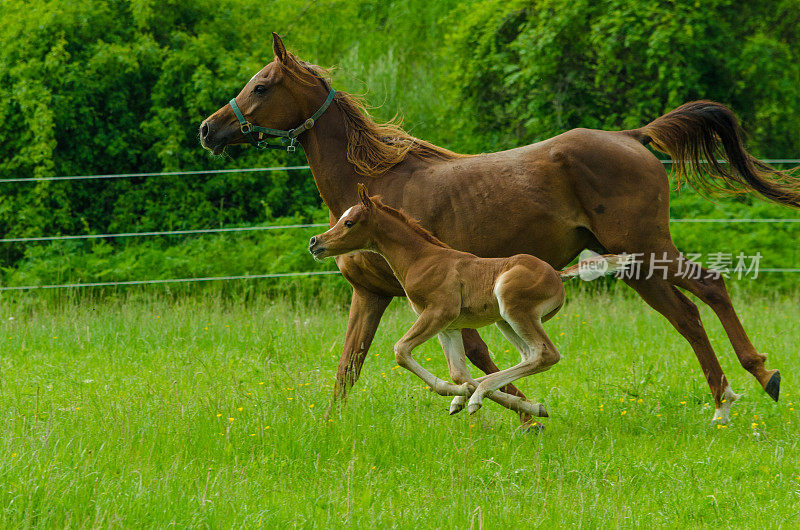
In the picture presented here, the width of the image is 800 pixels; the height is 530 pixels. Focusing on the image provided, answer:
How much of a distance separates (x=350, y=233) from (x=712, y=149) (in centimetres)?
292

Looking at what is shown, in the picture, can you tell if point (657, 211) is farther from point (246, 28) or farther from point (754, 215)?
point (246, 28)

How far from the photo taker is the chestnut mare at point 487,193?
5.50 metres

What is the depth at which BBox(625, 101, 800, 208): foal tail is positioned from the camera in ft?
20.2

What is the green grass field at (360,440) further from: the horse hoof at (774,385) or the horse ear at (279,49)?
the horse ear at (279,49)

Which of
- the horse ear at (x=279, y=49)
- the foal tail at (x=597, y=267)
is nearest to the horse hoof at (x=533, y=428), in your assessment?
the foal tail at (x=597, y=267)

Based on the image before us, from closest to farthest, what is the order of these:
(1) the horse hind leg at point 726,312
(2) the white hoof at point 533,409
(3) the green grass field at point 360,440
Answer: (3) the green grass field at point 360,440 → (2) the white hoof at point 533,409 → (1) the horse hind leg at point 726,312

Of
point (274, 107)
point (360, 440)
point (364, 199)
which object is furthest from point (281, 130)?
point (360, 440)

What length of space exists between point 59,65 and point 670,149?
823cm

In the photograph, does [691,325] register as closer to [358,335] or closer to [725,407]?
[725,407]

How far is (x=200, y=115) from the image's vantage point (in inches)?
455

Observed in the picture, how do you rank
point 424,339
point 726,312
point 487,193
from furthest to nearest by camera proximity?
point 726,312, point 487,193, point 424,339

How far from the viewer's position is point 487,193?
550cm

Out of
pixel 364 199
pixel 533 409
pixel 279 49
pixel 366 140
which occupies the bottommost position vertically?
pixel 533 409

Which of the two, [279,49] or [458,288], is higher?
[279,49]
